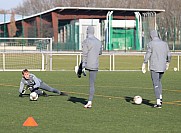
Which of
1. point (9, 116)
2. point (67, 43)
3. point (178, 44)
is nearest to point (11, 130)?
point (9, 116)

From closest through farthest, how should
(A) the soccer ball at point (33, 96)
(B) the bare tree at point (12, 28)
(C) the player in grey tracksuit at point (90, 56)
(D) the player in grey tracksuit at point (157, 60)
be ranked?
(C) the player in grey tracksuit at point (90, 56) → (D) the player in grey tracksuit at point (157, 60) → (A) the soccer ball at point (33, 96) → (B) the bare tree at point (12, 28)

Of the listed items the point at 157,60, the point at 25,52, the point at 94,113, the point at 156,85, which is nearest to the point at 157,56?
the point at 157,60

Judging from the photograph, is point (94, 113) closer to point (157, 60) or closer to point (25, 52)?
point (157, 60)

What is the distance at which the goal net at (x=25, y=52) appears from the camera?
38.3 metres

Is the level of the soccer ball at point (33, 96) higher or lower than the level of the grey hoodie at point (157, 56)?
lower

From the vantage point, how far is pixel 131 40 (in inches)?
2315

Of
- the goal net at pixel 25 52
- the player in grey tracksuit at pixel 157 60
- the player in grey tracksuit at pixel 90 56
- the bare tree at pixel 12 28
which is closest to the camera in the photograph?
→ the player in grey tracksuit at pixel 90 56

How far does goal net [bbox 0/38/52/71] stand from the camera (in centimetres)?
3828

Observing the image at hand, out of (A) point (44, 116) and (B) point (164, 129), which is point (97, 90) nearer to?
(A) point (44, 116)

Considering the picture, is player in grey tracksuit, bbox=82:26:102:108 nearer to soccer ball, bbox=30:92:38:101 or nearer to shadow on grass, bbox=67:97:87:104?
shadow on grass, bbox=67:97:87:104

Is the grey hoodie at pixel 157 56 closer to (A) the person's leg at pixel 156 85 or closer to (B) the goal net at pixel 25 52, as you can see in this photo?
(A) the person's leg at pixel 156 85

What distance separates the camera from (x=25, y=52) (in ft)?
125

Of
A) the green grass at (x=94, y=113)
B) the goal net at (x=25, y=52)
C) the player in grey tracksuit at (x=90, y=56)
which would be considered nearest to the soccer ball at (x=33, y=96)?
the green grass at (x=94, y=113)

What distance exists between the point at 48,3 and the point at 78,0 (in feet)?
19.9
